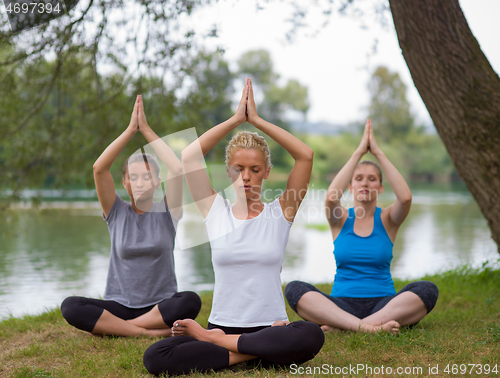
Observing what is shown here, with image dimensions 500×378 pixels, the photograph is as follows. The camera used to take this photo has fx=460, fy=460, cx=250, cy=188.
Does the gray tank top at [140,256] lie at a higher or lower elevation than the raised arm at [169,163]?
lower

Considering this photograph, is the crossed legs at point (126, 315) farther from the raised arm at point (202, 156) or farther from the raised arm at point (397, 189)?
the raised arm at point (397, 189)

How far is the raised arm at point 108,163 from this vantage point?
312 cm

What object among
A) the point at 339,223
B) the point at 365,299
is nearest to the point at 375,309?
the point at 365,299

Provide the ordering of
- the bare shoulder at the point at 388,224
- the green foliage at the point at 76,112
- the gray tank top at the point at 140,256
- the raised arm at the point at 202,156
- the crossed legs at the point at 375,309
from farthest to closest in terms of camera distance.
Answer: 1. the green foliage at the point at 76,112
2. the bare shoulder at the point at 388,224
3. the gray tank top at the point at 140,256
4. the crossed legs at the point at 375,309
5. the raised arm at the point at 202,156

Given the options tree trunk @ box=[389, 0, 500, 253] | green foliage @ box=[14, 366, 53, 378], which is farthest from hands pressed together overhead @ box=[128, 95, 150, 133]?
tree trunk @ box=[389, 0, 500, 253]

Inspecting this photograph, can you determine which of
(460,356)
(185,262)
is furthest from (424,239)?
(460,356)

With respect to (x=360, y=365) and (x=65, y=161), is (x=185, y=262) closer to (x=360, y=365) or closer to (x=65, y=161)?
(x=65, y=161)

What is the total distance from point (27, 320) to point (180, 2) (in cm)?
374

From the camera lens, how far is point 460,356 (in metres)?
2.76

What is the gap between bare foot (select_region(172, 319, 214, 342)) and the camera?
263cm

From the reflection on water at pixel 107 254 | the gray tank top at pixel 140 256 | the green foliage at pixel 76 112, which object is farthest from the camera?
the green foliage at pixel 76 112

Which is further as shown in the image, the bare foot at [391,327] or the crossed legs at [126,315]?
the crossed legs at [126,315]

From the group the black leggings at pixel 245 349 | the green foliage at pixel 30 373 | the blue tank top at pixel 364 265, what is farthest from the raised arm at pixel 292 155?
the green foliage at pixel 30 373

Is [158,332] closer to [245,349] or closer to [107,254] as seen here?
[245,349]
